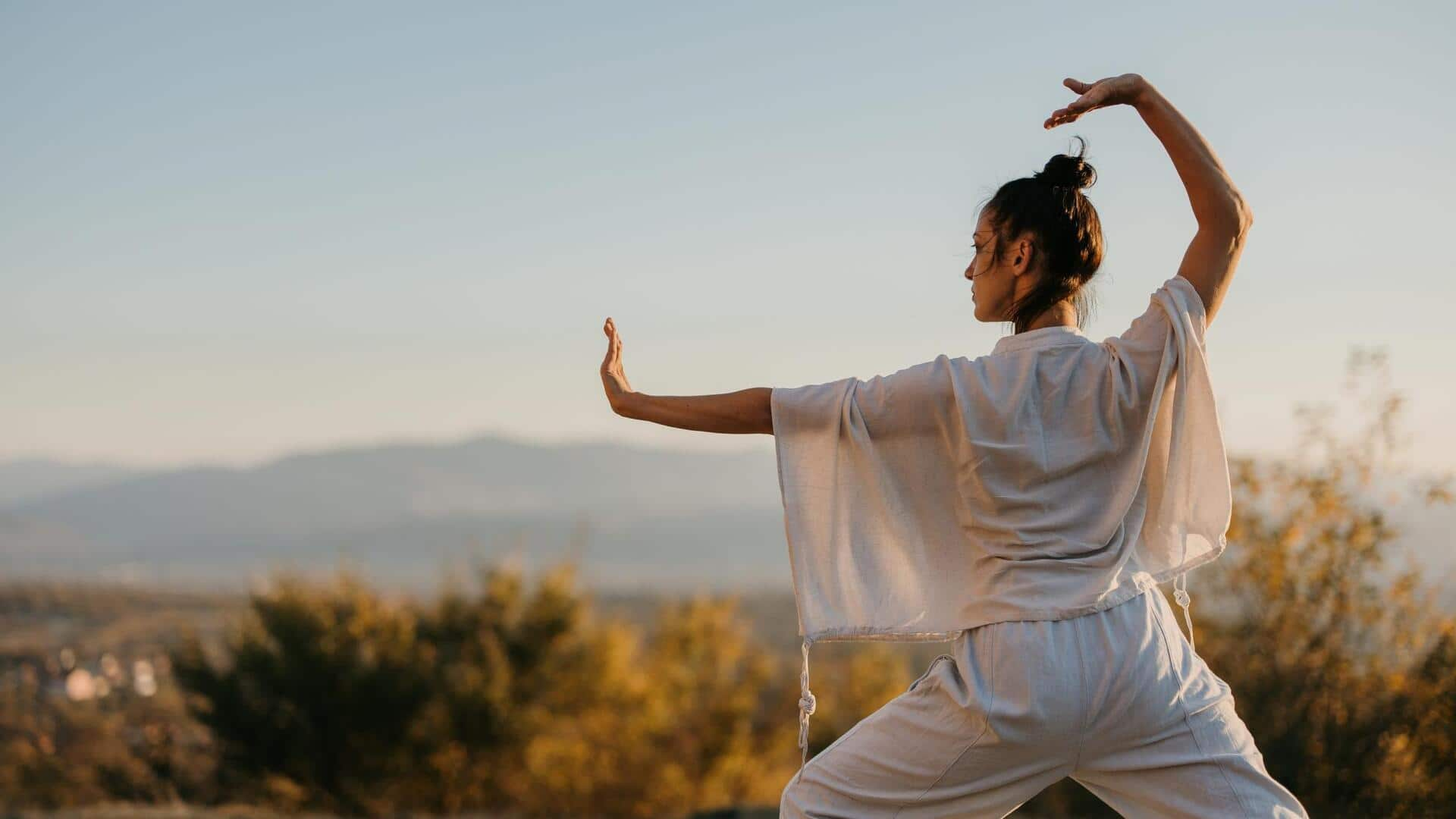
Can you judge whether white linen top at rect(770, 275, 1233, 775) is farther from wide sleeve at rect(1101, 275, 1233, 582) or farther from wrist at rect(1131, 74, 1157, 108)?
wrist at rect(1131, 74, 1157, 108)

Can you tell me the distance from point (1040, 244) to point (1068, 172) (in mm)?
136

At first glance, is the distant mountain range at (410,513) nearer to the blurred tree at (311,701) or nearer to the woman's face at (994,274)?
the blurred tree at (311,701)

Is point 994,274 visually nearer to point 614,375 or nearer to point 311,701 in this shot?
point 614,375

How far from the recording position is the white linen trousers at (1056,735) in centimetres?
196

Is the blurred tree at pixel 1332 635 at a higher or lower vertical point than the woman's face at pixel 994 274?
lower

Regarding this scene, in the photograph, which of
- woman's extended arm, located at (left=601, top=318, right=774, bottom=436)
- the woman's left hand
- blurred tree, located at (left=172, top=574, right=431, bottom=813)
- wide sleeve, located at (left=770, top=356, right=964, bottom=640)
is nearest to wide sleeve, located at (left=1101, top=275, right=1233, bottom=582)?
wide sleeve, located at (left=770, top=356, right=964, bottom=640)

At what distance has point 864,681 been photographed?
14.0m

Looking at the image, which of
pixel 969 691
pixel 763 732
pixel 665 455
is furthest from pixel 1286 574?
pixel 665 455

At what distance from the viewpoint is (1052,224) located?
2.10 meters

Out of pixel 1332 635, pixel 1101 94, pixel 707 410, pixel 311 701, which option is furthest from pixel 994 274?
pixel 311 701

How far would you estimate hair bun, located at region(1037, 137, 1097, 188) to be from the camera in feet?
6.95

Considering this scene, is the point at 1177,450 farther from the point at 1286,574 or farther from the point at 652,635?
the point at 652,635

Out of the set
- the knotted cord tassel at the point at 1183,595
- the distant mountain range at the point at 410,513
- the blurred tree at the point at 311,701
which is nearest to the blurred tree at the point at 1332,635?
the knotted cord tassel at the point at 1183,595

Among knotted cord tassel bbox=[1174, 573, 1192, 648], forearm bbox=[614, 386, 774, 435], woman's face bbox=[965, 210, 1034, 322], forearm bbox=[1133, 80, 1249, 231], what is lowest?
knotted cord tassel bbox=[1174, 573, 1192, 648]
